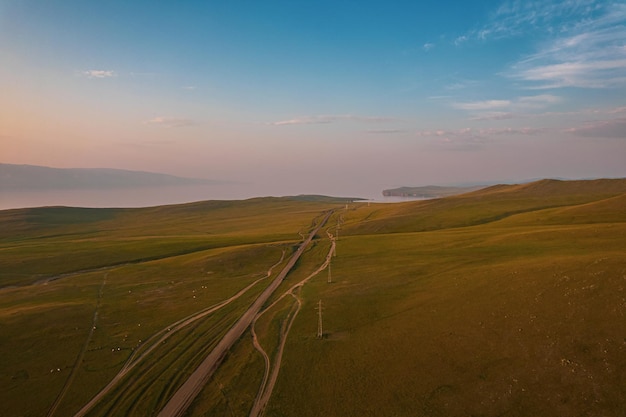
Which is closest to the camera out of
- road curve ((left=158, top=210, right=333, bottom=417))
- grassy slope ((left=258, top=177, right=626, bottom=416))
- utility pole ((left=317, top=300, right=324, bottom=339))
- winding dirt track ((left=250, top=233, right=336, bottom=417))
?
grassy slope ((left=258, top=177, right=626, bottom=416))

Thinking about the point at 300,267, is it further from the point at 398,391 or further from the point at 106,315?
the point at 398,391

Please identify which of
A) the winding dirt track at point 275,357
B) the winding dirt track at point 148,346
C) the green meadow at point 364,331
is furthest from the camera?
the winding dirt track at point 148,346

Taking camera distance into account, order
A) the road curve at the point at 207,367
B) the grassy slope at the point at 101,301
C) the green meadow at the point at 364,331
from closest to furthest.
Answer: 1. the green meadow at the point at 364,331
2. the road curve at the point at 207,367
3. the grassy slope at the point at 101,301

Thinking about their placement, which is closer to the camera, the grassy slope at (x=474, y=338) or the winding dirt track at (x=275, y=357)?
the grassy slope at (x=474, y=338)

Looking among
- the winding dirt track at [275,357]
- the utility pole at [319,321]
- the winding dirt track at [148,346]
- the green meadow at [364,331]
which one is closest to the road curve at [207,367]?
the green meadow at [364,331]

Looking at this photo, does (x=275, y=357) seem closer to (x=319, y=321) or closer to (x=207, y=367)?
(x=207, y=367)

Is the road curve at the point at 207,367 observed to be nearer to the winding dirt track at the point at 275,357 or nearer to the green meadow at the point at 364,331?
the green meadow at the point at 364,331

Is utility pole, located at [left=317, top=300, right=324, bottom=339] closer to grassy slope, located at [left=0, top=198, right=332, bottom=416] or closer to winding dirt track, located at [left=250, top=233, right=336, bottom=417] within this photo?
winding dirt track, located at [left=250, top=233, right=336, bottom=417]

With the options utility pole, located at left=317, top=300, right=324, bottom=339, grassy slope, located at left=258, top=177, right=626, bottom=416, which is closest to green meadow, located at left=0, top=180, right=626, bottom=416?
grassy slope, located at left=258, top=177, right=626, bottom=416
